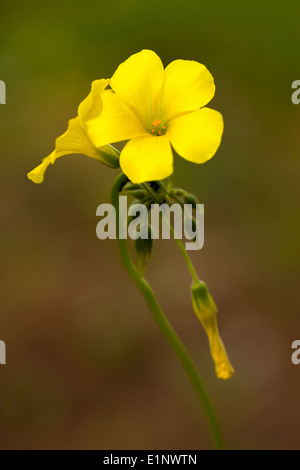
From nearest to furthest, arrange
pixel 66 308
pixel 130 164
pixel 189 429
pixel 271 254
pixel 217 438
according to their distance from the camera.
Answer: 1. pixel 130 164
2. pixel 217 438
3. pixel 189 429
4. pixel 66 308
5. pixel 271 254

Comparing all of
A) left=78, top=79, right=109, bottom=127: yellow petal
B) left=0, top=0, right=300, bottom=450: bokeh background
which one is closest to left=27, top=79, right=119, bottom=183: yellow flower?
left=78, top=79, right=109, bottom=127: yellow petal

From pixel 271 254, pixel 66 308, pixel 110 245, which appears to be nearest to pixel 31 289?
pixel 66 308

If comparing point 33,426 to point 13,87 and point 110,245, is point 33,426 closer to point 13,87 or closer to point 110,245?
point 110,245

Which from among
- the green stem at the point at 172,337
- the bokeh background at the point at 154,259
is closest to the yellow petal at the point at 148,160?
the green stem at the point at 172,337

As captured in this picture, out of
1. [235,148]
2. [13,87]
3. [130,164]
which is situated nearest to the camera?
[130,164]

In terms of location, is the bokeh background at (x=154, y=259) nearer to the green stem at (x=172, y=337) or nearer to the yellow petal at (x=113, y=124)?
the green stem at (x=172, y=337)

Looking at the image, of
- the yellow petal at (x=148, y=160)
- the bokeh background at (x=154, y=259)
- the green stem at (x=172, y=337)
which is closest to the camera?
the yellow petal at (x=148, y=160)
